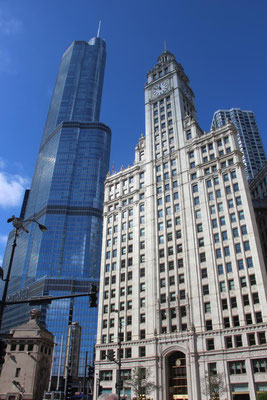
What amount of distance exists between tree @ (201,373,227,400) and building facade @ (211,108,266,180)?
396 ft

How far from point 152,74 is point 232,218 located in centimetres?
5919

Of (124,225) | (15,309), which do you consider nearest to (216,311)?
(124,225)

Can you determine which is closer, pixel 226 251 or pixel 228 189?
pixel 226 251

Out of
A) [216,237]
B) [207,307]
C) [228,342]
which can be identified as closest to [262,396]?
[228,342]

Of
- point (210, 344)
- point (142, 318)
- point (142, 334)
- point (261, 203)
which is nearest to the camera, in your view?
point (210, 344)

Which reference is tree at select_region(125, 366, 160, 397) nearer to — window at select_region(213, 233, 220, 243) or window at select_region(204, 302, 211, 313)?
window at select_region(204, 302, 211, 313)

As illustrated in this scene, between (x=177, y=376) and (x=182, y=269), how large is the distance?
1916 cm

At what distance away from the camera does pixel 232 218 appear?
63.5 m

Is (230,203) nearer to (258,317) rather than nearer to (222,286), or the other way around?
(222,286)

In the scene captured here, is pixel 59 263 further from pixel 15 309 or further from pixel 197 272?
pixel 197 272

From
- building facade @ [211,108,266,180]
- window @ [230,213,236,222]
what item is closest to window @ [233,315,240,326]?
window @ [230,213,236,222]

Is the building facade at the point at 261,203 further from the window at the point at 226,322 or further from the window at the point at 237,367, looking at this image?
the window at the point at 237,367

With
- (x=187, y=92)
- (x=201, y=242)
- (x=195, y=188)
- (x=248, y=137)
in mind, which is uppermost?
(x=248, y=137)

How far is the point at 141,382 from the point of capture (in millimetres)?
57219
